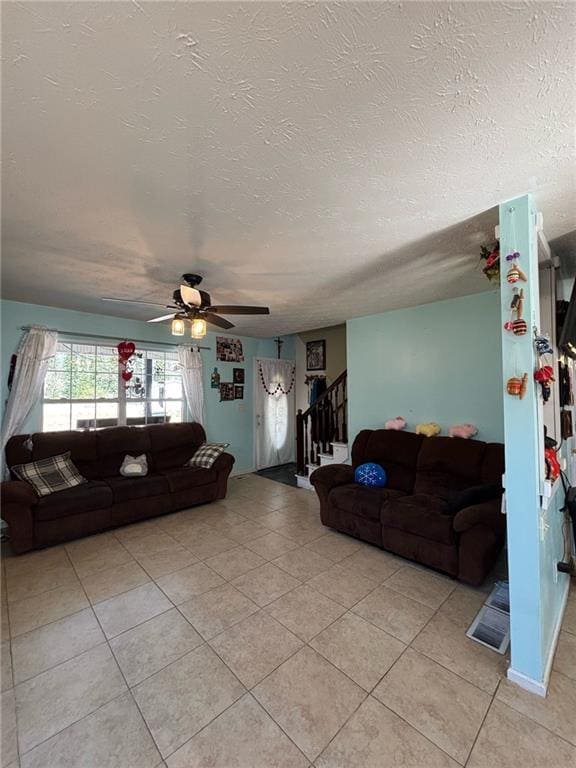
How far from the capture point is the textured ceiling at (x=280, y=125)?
86cm

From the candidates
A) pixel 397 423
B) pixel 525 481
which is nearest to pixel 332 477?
pixel 397 423

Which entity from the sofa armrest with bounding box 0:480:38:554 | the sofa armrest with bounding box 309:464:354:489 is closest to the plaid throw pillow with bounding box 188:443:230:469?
the sofa armrest with bounding box 309:464:354:489

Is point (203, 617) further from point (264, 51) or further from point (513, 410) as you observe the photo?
point (264, 51)

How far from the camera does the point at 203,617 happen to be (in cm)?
206

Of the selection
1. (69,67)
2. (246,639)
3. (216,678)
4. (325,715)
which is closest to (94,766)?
(216,678)

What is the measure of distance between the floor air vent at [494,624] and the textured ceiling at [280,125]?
251 cm

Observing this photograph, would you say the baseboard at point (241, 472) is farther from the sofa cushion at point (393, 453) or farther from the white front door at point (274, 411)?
the sofa cushion at point (393, 453)

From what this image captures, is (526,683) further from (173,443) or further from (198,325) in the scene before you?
(173,443)

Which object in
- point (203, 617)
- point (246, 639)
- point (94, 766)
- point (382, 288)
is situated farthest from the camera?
point (382, 288)

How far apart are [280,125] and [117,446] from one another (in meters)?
3.90

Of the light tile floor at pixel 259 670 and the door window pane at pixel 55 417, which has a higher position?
the door window pane at pixel 55 417

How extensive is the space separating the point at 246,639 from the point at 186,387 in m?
3.57

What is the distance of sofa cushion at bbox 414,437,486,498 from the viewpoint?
2953mm

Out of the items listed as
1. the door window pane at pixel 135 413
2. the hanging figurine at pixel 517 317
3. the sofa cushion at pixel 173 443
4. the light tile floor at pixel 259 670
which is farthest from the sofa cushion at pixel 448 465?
the door window pane at pixel 135 413
